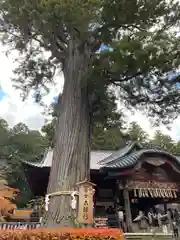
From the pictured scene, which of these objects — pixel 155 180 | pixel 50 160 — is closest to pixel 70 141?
pixel 155 180

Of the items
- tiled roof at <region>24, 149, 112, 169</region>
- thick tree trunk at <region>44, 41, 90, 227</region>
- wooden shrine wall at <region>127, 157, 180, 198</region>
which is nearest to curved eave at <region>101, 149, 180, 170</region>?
wooden shrine wall at <region>127, 157, 180, 198</region>

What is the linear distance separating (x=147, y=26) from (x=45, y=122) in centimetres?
2297

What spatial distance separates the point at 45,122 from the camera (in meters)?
30.5

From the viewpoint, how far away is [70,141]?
7293 mm

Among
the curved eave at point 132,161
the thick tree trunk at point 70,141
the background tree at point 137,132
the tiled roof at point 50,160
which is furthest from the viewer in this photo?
the background tree at point 137,132

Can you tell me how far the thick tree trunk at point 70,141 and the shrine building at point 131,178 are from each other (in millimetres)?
2617

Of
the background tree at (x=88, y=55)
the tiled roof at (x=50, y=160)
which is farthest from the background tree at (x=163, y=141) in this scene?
the background tree at (x=88, y=55)

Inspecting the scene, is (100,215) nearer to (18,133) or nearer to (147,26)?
(147,26)

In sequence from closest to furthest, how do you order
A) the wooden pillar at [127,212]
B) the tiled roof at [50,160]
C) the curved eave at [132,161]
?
the wooden pillar at [127,212] < the curved eave at [132,161] < the tiled roof at [50,160]

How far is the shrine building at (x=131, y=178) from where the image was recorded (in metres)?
9.87

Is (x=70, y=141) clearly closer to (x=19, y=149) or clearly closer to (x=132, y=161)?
(x=132, y=161)

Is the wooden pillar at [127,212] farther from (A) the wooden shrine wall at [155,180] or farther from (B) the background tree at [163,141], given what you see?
Answer: (B) the background tree at [163,141]

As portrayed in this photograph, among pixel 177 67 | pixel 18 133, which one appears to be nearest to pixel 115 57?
pixel 177 67

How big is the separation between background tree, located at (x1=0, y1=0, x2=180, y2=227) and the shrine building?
208 centimetres
